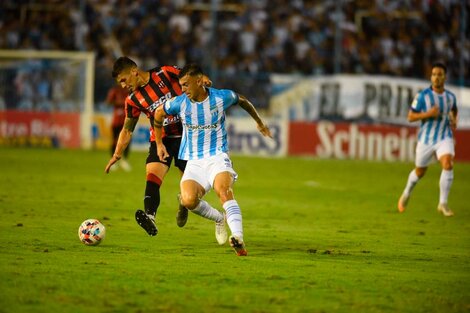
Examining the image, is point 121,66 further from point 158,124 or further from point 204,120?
point 204,120

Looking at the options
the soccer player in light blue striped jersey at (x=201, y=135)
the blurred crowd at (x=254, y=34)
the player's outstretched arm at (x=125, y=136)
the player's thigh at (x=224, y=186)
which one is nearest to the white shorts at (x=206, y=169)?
the soccer player in light blue striped jersey at (x=201, y=135)

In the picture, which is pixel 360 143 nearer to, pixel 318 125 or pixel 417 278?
pixel 318 125

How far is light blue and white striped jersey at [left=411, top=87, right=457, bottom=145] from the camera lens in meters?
15.4

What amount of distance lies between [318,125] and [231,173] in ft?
64.2

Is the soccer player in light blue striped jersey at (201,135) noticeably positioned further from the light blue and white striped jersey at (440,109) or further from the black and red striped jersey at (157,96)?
the light blue and white striped jersey at (440,109)

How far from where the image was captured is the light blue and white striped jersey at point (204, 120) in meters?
10.3

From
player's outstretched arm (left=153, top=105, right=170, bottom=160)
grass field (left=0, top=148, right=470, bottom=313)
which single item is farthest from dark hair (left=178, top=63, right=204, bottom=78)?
grass field (left=0, top=148, right=470, bottom=313)

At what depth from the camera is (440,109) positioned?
15.4 metres

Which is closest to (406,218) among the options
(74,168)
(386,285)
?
(386,285)

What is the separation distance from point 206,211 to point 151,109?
1.55 metres

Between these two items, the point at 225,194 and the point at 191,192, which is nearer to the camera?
the point at 225,194

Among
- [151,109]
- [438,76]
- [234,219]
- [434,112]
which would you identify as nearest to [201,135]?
[234,219]

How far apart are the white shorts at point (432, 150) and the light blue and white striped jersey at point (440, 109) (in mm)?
71

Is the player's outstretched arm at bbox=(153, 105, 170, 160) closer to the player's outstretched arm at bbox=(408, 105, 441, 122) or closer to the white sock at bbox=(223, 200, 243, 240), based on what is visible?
the white sock at bbox=(223, 200, 243, 240)
